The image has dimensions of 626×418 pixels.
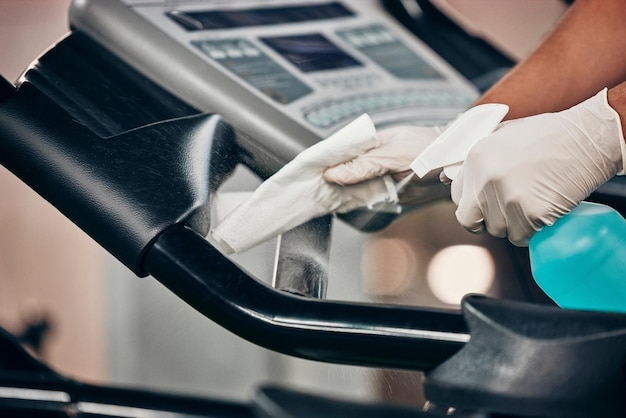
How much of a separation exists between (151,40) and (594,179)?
21.7 inches

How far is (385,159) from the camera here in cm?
75

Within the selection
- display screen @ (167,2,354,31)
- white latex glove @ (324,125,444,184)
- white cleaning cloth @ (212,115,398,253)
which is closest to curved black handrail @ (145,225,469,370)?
white cleaning cloth @ (212,115,398,253)

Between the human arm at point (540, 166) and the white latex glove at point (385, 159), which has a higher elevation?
the human arm at point (540, 166)

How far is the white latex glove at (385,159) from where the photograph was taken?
73 cm

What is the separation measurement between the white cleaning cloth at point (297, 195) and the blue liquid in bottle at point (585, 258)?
0.62 feet

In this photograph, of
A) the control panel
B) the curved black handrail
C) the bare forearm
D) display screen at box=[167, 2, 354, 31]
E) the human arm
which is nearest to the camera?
the curved black handrail

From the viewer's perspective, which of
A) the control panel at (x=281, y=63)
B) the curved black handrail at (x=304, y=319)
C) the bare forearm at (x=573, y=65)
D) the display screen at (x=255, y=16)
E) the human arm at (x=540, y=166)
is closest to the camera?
the curved black handrail at (x=304, y=319)

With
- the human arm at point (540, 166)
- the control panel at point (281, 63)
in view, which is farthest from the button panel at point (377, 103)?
the human arm at point (540, 166)

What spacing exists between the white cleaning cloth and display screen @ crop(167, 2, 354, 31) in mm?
349

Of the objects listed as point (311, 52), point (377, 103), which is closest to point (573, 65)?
point (377, 103)

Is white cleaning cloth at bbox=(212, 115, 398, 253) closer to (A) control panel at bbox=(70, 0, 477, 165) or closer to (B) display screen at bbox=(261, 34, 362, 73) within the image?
(A) control panel at bbox=(70, 0, 477, 165)

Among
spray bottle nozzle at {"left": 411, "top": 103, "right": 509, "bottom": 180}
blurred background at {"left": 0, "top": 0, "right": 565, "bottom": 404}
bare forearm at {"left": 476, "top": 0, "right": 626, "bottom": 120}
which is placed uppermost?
bare forearm at {"left": 476, "top": 0, "right": 626, "bottom": 120}

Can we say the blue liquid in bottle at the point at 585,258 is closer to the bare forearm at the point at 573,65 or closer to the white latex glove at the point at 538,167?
the white latex glove at the point at 538,167

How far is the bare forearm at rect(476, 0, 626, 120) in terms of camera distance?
30.0 inches
